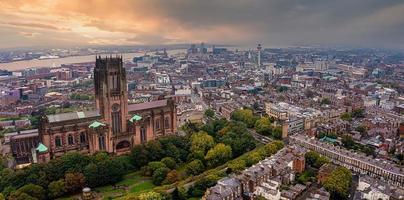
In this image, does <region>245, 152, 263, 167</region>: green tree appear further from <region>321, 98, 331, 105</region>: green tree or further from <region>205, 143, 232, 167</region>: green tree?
<region>321, 98, 331, 105</region>: green tree

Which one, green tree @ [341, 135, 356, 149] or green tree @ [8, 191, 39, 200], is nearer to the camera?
green tree @ [8, 191, 39, 200]

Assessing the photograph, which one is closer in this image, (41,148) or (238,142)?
(41,148)

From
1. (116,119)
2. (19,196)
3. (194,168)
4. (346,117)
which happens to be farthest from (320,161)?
(19,196)

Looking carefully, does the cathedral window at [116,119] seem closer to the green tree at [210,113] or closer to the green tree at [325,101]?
the green tree at [210,113]

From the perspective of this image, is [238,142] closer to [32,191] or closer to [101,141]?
[101,141]

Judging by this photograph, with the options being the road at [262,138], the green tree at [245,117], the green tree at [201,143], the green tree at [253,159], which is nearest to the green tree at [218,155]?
the green tree at [201,143]

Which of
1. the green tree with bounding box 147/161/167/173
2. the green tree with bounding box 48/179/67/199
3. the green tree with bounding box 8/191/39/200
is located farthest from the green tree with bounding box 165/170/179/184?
the green tree with bounding box 8/191/39/200
